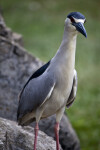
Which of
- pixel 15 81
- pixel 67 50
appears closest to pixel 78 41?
pixel 15 81

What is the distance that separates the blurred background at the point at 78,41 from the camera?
733 centimetres

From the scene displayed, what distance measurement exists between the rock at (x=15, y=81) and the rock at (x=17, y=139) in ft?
Answer: 2.63

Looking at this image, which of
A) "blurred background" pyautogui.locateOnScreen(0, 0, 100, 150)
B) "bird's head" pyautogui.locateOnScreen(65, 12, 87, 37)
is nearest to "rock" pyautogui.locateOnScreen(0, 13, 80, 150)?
"blurred background" pyautogui.locateOnScreen(0, 0, 100, 150)

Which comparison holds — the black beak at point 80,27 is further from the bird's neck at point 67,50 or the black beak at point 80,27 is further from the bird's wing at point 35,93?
the bird's wing at point 35,93

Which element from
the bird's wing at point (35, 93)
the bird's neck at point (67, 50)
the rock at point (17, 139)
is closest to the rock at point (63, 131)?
the rock at point (17, 139)

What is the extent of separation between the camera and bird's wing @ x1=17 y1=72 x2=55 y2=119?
348 centimetres

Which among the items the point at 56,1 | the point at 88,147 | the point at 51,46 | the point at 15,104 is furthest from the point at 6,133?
the point at 56,1

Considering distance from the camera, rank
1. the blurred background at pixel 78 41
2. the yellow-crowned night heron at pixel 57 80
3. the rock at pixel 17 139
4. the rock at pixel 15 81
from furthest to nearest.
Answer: the blurred background at pixel 78 41, the rock at pixel 15 81, the yellow-crowned night heron at pixel 57 80, the rock at pixel 17 139

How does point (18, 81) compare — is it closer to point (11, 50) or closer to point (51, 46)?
point (11, 50)

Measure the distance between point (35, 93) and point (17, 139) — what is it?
0.44 meters

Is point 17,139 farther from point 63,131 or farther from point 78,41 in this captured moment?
point 78,41

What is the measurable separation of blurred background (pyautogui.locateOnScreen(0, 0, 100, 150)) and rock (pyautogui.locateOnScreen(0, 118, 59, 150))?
2.51m

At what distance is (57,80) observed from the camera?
11.3 ft

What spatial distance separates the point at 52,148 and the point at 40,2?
11.2m
